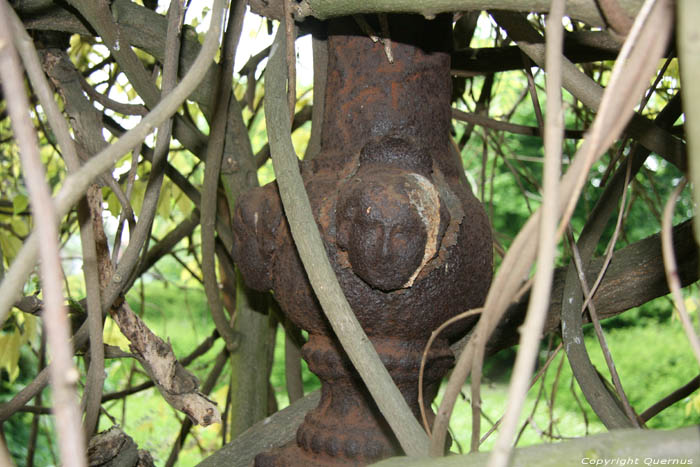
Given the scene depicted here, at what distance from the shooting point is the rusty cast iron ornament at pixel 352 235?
456mm

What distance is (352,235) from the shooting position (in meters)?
0.43

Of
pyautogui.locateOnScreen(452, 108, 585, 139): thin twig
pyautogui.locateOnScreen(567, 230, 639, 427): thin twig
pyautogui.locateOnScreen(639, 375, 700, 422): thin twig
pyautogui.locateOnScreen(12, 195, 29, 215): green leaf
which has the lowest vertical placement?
pyautogui.locateOnScreen(639, 375, 700, 422): thin twig

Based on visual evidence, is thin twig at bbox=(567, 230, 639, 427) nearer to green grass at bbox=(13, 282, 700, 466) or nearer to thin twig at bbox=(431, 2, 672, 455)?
thin twig at bbox=(431, 2, 672, 455)

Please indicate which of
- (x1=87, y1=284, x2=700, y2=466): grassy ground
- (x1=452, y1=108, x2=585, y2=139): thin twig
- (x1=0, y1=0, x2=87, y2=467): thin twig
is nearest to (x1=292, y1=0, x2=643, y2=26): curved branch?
(x1=0, y1=0, x2=87, y2=467): thin twig

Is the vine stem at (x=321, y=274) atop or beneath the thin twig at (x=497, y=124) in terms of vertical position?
beneath

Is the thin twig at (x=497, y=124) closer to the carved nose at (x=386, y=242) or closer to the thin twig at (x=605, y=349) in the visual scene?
the thin twig at (x=605, y=349)

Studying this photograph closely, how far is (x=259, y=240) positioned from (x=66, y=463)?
32 cm

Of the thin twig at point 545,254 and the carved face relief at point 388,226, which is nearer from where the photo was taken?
the thin twig at point 545,254

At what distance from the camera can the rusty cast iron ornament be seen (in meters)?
0.46

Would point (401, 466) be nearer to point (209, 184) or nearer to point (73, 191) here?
point (73, 191)

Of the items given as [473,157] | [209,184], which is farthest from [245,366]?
[473,157]

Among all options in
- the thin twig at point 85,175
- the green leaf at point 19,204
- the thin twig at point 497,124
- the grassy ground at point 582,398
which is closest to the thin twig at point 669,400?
the thin twig at point 497,124

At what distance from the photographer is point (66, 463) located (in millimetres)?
191

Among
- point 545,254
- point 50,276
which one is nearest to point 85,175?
point 50,276
